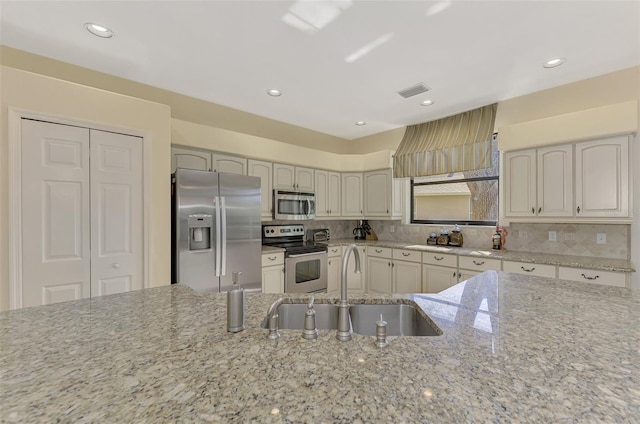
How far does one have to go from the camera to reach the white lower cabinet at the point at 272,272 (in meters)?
3.42

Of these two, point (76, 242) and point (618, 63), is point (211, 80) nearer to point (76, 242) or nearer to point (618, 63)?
point (76, 242)

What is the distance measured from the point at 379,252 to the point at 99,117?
356 cm

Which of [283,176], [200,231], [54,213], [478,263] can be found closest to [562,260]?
[478,263]

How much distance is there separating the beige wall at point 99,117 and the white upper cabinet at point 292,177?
60.3 inches

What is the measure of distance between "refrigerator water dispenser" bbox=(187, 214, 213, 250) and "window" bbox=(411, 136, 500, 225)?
3.17 meters

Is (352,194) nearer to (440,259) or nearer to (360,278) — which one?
(360,278)

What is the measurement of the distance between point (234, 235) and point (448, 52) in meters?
2.65

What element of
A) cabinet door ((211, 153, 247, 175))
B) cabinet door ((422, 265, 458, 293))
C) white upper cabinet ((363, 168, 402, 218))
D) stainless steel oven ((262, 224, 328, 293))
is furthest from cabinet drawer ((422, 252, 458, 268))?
cabinet door ((211, 153, 247, 175))

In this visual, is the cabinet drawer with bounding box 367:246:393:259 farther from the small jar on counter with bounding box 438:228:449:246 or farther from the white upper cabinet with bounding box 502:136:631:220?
the white upper cabinet with bounding box 502:136:631:220

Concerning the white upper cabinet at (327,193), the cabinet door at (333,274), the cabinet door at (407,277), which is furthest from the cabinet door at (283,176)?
the cabinet door at (407,277)

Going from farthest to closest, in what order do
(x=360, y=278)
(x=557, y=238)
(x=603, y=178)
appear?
1. (x=360, y=278)
2. (x=557, y=238)
3. (x=603, y=178)

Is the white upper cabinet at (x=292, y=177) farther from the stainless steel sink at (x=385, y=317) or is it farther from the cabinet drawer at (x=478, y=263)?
the stainless steel sink at (x=385, y=317)

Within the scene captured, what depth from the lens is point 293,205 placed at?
13.2 feet

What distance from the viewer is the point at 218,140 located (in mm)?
A: 3338
